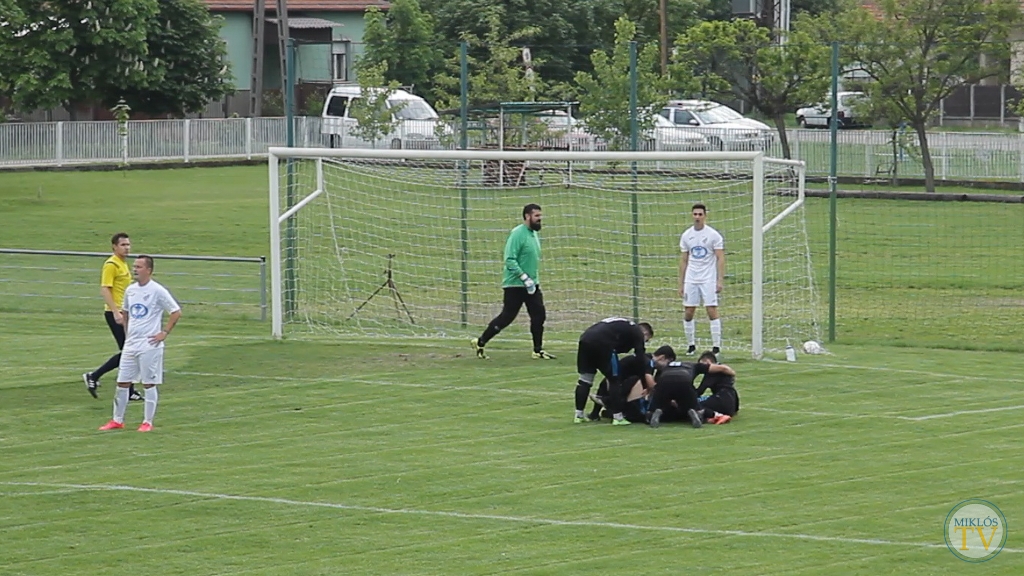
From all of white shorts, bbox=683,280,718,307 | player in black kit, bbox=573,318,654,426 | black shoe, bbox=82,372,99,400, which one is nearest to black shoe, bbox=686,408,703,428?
player in black kit, bbox=573,318,654,426

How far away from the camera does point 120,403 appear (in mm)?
14977

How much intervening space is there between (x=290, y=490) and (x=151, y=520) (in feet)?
4.20

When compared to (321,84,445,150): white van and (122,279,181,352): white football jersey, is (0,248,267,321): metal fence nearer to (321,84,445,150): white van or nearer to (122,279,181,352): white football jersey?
(321,84,445,150): white van

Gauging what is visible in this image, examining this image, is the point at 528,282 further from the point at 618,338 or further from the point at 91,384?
the point at 91,384

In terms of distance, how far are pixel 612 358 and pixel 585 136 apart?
→ 8.20 metres

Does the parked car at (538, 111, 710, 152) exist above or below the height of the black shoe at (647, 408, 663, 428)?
above

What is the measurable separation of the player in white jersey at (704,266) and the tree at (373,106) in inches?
304

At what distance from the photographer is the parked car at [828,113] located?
23911 millimetres

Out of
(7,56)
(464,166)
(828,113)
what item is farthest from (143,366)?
(7,56)

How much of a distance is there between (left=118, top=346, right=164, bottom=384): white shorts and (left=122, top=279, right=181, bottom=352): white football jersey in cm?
5

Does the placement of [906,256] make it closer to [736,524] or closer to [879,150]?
[879,150]

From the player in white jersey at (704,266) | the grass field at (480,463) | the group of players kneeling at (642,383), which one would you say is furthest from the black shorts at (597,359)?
the player in white jersey at (704,266)

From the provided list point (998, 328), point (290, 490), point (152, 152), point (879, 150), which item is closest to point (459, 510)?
point (290, 490)

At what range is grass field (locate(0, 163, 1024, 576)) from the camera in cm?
1052
